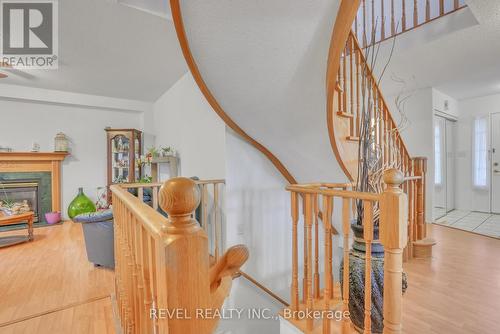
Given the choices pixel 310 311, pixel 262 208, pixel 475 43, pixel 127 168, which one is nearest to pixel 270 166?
pixel 262 208

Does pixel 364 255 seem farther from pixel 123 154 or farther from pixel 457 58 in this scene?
pixel 123 154

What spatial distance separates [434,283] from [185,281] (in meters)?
2.38

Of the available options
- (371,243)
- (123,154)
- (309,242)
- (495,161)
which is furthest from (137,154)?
(495,161)

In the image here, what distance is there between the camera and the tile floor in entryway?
11.9 feet

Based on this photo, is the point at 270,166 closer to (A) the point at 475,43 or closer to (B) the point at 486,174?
(A) the point at 475,43

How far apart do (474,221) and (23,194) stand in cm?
773

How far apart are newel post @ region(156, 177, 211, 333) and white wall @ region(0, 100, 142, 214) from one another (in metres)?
5.30

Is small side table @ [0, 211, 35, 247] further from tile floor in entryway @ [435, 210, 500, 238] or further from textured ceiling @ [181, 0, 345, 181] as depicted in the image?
tile floor in entryway @ [435, 210, 500, 238]

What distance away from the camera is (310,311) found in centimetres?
148

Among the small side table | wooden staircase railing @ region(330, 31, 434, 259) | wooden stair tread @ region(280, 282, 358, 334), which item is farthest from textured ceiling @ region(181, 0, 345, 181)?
the small side table

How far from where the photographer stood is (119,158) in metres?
4.89

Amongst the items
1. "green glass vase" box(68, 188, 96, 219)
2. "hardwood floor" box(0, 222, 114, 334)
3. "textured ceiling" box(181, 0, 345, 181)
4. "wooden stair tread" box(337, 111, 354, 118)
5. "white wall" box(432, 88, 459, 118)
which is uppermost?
"white wall" box(432, 88, 459, 118)

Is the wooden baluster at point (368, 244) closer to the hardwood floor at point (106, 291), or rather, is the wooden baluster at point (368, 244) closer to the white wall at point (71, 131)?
the hardwood floor at point (106, 291)

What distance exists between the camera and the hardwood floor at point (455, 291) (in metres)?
1.56
